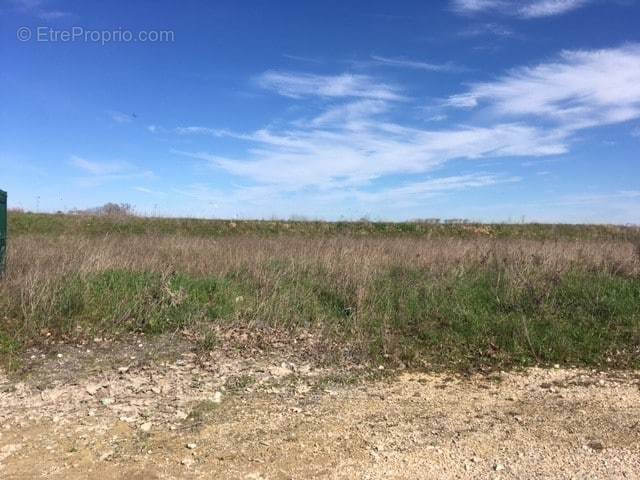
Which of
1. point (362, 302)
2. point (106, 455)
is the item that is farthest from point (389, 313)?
point (106, 455)

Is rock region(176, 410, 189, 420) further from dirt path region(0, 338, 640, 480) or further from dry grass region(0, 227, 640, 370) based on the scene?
dry grass region(0, 227, 640, 370)

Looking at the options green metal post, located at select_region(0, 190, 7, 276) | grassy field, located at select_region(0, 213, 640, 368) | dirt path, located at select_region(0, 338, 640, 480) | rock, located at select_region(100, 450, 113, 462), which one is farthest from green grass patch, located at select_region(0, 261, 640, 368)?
rock, located at select_region(100, 450, 113, 462)

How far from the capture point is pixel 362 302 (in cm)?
806

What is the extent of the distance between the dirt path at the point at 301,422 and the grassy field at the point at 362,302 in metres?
0.69

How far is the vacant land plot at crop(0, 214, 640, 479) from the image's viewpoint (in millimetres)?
3867

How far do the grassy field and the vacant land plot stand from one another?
0.03 meters

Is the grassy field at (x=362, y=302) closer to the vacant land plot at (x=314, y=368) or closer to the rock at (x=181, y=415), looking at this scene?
the vacant land plot at (x=314, y=368)

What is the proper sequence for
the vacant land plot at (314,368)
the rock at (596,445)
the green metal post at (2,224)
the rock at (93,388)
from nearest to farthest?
the vacant land plot at (314,368) → the rock at (596,445) → the rock at (93,388) → the green metal post at (2,224)

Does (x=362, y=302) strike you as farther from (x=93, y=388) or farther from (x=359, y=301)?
(x=93, y=388)

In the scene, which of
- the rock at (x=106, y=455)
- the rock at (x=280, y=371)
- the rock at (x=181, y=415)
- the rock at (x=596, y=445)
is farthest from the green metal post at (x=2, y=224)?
the rock at (x=596, y=445)

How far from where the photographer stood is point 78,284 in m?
7.40

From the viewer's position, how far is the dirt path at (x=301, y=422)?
371 centimetres

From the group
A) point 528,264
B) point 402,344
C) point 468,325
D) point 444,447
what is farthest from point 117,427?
point 528,264

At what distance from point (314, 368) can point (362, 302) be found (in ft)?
7.67
